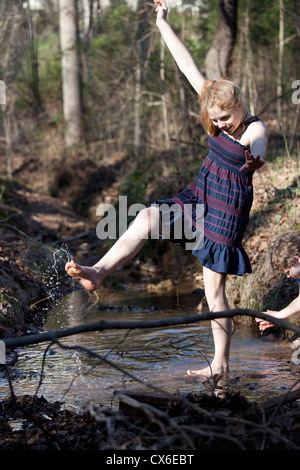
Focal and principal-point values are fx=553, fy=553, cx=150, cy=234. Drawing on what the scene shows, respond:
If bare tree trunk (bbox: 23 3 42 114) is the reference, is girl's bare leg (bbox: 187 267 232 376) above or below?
below

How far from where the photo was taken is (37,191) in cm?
1362

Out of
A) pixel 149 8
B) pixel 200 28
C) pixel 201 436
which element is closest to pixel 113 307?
pixel 201 436

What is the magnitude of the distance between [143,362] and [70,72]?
1317cm

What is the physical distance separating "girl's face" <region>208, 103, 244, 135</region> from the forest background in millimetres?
2405

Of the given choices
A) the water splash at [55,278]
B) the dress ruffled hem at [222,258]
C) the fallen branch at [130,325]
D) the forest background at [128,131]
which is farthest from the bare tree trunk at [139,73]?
the fallen branch at [130,325]

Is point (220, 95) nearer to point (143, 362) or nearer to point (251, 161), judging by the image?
point (251, 161)

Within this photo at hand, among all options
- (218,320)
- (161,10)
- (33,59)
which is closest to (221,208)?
(218,320)

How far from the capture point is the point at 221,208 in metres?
3.59

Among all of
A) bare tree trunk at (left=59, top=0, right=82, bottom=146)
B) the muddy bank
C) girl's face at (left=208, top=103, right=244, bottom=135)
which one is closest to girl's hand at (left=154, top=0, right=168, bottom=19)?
girl's face at (left=208, top=103, right=244, bottom=135)

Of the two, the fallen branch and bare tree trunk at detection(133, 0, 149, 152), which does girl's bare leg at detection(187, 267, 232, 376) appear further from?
bare tree trunk at detection(133, 0, 149, 152)

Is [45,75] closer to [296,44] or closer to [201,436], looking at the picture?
[296,44]

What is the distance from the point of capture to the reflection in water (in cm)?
353
